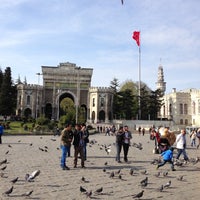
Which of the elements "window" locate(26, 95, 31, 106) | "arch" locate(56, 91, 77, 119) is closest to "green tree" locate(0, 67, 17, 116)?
"window" locate(26, 95, 31, 106)

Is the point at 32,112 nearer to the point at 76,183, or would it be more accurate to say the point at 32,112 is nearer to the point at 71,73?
the point at 71,73

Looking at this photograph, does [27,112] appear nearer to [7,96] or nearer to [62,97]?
[7,96]

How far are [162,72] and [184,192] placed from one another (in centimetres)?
9476

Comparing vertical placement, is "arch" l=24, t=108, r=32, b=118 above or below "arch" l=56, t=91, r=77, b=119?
below

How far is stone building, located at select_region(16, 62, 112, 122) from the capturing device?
6372 centimetres

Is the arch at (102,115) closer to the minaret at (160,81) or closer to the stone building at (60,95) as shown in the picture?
the stone building at (60,95)

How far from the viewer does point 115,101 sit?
64.2 metres

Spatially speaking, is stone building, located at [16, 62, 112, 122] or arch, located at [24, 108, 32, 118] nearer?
arch, located at [24, 108, 32, 118]

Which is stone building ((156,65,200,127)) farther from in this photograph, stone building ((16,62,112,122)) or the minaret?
the minaret

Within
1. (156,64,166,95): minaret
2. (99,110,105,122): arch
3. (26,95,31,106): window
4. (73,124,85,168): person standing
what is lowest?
(73,124,85,168): person standing

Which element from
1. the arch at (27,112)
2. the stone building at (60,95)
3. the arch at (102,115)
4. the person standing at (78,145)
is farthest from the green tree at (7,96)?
the person standing at (78,145)

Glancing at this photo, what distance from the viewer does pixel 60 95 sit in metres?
66.7

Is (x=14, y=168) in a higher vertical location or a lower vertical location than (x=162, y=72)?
lower

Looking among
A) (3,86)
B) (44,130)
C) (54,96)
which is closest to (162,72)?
(54,96)
